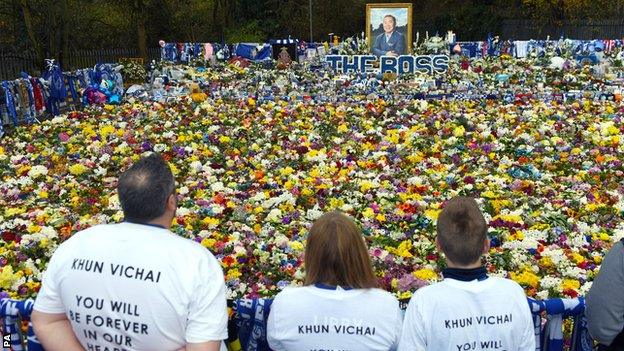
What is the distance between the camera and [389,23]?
22.4 metres

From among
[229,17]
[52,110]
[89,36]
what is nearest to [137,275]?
[52,110]

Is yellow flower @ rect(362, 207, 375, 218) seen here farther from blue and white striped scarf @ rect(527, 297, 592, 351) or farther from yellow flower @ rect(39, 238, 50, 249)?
blue and white striped scarf @ rect(527, 297, 592, 351)

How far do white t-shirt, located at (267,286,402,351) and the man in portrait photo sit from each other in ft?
66.9

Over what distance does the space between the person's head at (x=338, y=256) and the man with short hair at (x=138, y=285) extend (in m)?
0.45

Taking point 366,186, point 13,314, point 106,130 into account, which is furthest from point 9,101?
point 13,314

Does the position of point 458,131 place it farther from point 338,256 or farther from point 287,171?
point 338,256

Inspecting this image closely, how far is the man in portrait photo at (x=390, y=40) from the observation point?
22375mm

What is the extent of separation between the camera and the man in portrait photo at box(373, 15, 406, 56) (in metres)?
22.4

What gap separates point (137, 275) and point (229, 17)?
37508 millimetres

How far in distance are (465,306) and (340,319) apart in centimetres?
51

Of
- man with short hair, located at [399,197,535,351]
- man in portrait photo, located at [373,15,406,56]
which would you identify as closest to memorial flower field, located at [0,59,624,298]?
man with short hair, located at [399,197,535,351]

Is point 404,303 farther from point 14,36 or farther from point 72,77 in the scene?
point 14,36

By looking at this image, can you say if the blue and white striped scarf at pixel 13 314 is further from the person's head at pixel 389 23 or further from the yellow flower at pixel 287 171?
the person's head at pixel 389 23

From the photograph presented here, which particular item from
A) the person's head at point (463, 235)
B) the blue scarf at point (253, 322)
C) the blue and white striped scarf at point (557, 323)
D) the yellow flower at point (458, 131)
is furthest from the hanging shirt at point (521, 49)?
the person's head at point (463, 235)
